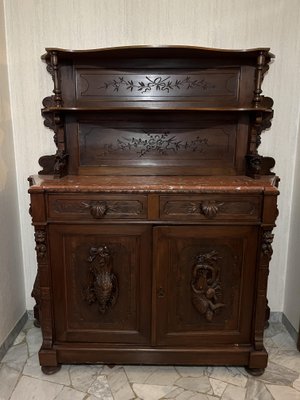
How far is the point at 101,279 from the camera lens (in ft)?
5.61

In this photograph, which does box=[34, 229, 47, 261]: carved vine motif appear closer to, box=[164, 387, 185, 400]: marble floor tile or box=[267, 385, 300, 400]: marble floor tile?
box=[164, 387, 185, 400]: marble floor tile

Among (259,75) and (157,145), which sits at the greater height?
(259,75)

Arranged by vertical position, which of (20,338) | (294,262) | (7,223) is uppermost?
(7,223)

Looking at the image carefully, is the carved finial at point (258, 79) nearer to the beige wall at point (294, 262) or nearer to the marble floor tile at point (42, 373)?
the beige wall at point (294, 262)

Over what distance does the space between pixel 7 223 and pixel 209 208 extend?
123 centimetres

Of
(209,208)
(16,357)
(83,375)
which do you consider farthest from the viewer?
(16,357)

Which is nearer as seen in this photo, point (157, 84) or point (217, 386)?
point (217, 386)

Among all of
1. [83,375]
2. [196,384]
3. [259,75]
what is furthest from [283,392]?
[259,75]

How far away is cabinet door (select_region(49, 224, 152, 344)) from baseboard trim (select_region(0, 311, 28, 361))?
41 cm

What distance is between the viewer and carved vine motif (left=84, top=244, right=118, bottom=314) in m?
1.70

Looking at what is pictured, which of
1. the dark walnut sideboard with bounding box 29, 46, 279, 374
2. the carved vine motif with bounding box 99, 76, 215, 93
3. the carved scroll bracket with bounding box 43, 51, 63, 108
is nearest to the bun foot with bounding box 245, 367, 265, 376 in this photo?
the dark walnut sideboard with bounding box 29, 46, 279, 374

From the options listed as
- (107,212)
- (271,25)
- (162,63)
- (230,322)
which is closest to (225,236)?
(230,322)

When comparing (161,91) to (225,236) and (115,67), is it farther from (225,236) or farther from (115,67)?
(225,236)

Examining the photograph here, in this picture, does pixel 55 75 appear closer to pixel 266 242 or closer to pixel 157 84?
pixel 157 84
